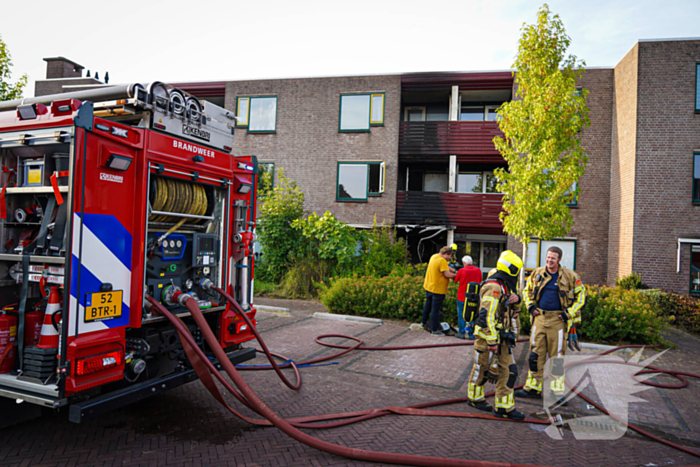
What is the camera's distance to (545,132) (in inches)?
430

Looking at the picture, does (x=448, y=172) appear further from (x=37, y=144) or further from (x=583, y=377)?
(x=37, y=144)

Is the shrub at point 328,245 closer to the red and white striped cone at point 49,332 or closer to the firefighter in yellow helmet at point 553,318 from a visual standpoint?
the firefighter in yellow helmet at point 553,318

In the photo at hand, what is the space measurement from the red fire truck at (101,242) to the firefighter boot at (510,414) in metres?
3.21

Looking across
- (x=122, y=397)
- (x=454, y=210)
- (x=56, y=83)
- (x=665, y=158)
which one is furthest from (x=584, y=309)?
(x=56, y=83)

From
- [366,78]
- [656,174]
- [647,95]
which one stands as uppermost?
[366,78]

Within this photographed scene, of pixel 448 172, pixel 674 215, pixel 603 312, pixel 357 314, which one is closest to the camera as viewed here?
pixel 603 312

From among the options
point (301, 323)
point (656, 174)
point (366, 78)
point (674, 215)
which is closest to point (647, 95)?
point (656, 174)

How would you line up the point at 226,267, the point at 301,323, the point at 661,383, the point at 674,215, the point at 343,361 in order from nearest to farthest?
1. the point at 226,267
2. the point at 661,383
3. the point at 343,361
4. the point at 301,323
5. the point at 674,215

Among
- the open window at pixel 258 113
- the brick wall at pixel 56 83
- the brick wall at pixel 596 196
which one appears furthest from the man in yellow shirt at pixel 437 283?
the brick wall at pixel 56 83

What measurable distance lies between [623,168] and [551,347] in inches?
511

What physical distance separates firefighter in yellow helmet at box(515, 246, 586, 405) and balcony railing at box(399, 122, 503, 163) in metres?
12.5

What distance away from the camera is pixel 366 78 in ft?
59.3

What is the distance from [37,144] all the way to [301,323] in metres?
6.74

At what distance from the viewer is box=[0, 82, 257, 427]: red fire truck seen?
3387 mm
